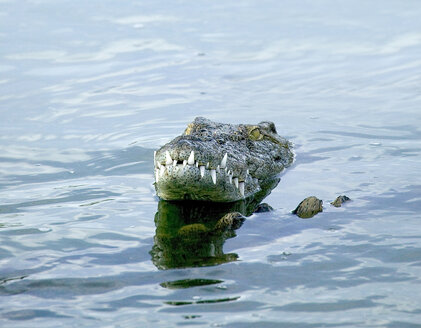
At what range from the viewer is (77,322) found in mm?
4781

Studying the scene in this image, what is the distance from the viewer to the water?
16.8ft

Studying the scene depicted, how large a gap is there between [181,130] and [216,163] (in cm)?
325

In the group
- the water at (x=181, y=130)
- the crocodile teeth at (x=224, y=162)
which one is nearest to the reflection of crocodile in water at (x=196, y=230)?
the water at (x=181, y=130)

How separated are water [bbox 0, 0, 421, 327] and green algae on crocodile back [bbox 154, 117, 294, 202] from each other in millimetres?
303

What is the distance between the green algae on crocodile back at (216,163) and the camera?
6867 millimetres

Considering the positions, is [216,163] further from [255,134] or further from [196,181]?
[255,134]

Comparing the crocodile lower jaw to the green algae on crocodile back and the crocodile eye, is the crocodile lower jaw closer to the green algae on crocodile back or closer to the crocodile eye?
the green algae on crocodile back

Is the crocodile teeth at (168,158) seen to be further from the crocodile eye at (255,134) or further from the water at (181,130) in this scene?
the crocodile eye at (255,134)

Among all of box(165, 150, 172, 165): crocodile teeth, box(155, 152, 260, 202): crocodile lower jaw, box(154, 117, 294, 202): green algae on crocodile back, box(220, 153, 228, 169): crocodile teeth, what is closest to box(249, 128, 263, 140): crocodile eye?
box(154, 117, 294, 202): green algae on crocodile back

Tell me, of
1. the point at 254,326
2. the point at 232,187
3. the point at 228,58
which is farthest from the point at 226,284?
the point at 228,58

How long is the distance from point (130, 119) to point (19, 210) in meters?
3.64

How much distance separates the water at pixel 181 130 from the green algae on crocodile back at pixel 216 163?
0.30 m

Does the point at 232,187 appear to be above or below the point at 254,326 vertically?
above

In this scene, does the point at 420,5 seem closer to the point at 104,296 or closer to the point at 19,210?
the point at 19,210
